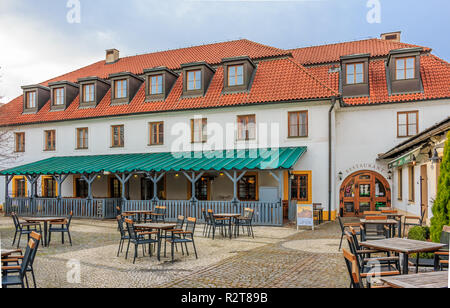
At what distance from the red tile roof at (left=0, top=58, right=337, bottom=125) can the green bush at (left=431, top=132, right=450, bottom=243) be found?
1022 centimetres

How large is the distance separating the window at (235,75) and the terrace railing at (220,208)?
658cm

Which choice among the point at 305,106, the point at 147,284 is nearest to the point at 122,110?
the point at 305,106

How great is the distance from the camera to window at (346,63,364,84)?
19.7 metres

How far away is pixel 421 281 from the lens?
12.8 ft

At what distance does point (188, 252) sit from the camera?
9.63m

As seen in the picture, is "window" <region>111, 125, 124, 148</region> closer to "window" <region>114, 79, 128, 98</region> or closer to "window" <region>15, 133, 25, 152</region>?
"window" <region>114, 79, 128, 98</region>

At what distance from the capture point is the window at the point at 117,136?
2181 centimetres

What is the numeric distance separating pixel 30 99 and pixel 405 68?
21.6 m

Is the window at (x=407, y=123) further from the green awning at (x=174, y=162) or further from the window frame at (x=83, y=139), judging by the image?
the window frame at (x=83, y=139)

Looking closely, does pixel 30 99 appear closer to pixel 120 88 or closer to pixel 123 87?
pixel 120 88

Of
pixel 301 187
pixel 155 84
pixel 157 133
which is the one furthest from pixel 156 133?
pixel 301 187

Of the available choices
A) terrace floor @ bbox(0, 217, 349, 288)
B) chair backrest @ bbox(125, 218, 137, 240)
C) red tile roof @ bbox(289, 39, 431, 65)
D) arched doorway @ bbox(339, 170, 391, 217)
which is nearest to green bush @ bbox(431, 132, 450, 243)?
terrace floor @ bbox(0, 217, 349, 288)

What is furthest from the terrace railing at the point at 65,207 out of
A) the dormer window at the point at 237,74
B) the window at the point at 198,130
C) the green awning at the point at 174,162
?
the dormer window at the point at 237,74
